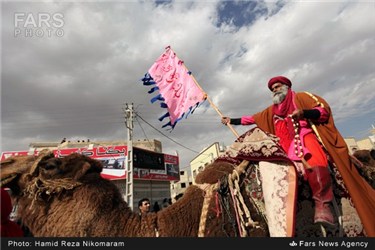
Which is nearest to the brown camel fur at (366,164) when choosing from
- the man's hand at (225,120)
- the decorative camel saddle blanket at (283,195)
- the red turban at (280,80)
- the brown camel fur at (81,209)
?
the decorative camel saddle blanket at (283,195)

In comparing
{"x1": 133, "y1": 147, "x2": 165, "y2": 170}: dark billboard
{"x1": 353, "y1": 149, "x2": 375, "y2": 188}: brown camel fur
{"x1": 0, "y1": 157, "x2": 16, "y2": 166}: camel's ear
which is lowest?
{"x1": 353, "y1": 149, "x2": 375, "y2": 188}: brown camel fur

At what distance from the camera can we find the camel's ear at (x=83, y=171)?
7.33ft

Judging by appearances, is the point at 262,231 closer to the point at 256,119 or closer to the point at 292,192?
the point at 292,192

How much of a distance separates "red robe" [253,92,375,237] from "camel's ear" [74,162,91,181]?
7.09 ft

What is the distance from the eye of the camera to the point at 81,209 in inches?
82.2

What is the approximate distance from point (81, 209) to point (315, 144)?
2.17 meters

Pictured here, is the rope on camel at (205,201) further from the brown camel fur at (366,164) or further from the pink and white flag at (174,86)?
the pink and white flag at (174,86)

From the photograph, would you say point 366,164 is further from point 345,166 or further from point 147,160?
point 147,160

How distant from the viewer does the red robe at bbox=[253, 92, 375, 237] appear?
2.09 meters

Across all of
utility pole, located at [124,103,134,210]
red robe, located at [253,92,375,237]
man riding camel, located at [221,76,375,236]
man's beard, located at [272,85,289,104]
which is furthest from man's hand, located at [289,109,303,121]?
utility pole, located at [124,103,134,210]

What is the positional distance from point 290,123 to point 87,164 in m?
2.02

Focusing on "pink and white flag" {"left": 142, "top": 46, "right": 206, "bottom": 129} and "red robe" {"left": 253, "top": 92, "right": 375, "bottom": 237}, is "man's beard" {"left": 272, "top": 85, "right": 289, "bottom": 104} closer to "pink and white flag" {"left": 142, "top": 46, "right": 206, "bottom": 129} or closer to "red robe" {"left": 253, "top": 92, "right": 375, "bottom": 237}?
"red robe" {"left": 253, "top": 92, "right": 375, "bottom": 237}

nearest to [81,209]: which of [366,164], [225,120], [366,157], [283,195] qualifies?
[283,195]

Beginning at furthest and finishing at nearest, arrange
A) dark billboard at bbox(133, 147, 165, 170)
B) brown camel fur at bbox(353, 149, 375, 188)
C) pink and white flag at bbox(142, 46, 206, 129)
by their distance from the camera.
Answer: dark billboard at bbox(133, 147, 165, 170) < pink and white flag at bbox(142, 46, 206, 129) < brown camel fur at bbox(353, 149, 375, 188)
